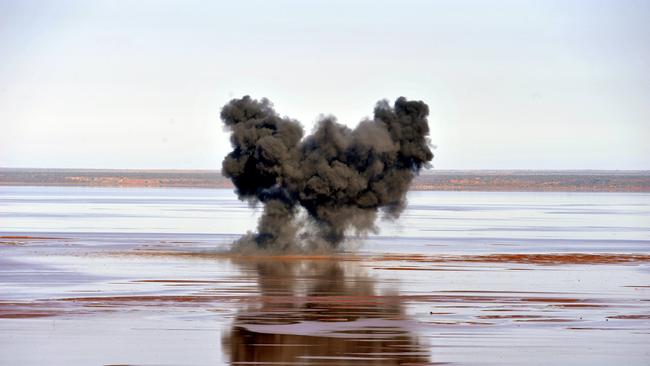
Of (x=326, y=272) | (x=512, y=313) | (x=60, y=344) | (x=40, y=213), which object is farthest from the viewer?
(x=40, y=213)

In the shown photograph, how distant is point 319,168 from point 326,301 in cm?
2126

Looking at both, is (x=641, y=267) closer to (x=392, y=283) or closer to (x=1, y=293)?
(x=392, y=283)

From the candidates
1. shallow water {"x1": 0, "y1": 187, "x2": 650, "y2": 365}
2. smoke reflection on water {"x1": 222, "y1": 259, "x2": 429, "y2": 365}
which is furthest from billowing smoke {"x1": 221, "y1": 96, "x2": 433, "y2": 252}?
smoke reflection on water {"x1": 222, "y1": 259, "x2": 429, "y2": 365}

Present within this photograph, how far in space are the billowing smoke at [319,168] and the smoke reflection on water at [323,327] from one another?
13678 millimetres

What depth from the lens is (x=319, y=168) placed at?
181 feet

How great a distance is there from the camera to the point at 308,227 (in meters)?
→ 57.7

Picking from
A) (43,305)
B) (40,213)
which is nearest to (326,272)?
(43,305)

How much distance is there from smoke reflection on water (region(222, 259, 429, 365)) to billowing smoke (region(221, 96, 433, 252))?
1368 centimetres

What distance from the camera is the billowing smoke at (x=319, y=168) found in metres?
55.2

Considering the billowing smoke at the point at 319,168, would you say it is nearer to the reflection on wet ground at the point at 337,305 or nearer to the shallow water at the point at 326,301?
the shallow water at the point at 326,301

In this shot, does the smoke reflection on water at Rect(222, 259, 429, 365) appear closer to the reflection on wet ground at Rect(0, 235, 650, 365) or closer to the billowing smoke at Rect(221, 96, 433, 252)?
the reflection on wet ground at Rect(0, 235, 650, 365)

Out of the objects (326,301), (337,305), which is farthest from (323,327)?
(326,301)

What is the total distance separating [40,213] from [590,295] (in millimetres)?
63294

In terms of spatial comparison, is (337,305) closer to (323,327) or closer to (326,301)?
(326,301)
